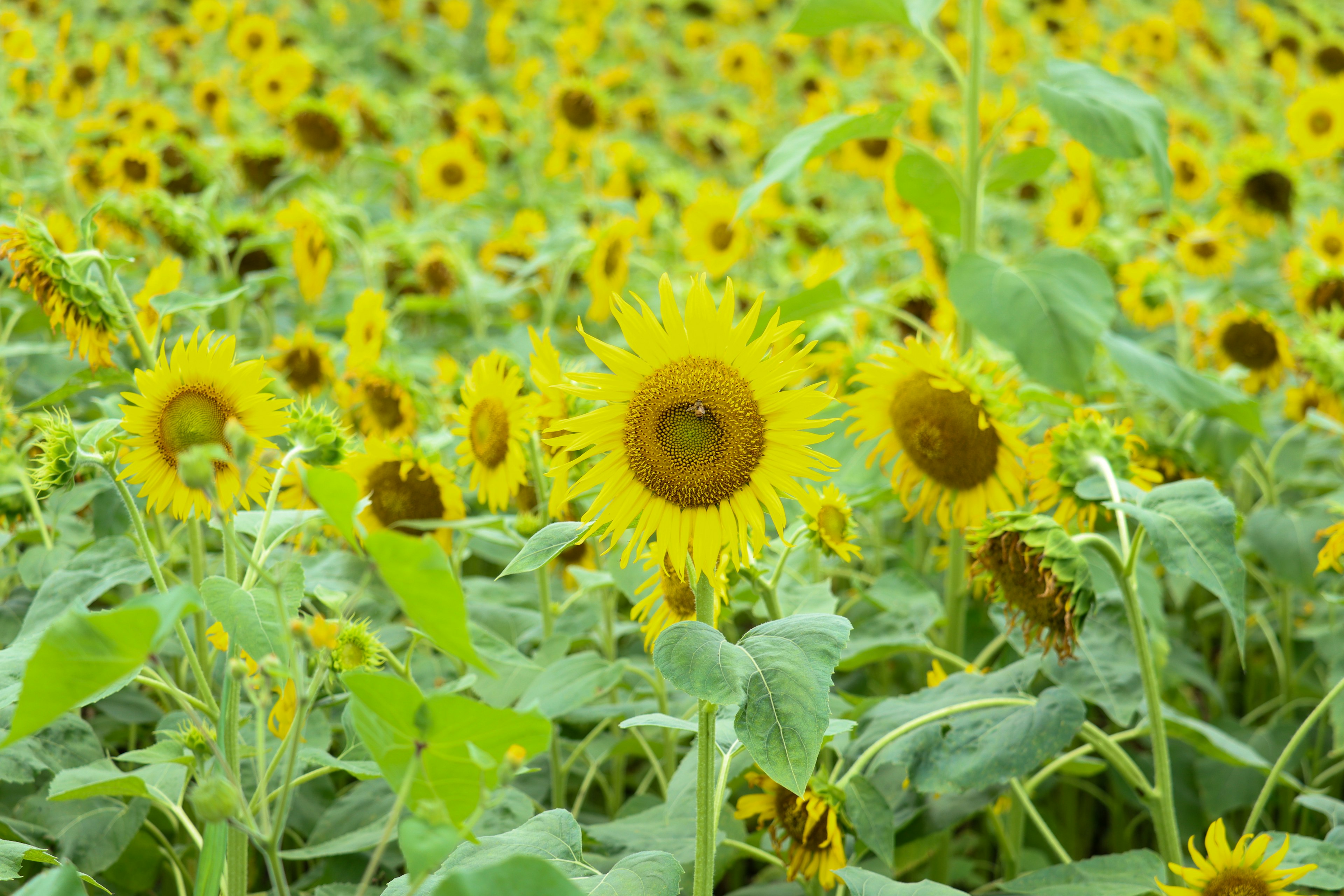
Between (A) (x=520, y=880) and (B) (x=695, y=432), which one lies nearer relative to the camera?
(A) (x=520, y=880)

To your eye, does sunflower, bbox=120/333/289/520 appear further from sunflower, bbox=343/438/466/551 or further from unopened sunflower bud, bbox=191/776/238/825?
unopened sunflower bud, bbox=191/776/238/825

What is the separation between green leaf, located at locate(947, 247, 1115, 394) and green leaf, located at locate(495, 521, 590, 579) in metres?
0.85

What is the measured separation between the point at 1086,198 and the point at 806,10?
1.58m

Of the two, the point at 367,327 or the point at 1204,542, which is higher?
the point at 367,327

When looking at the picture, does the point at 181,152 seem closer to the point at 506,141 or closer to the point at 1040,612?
the point at 506,141

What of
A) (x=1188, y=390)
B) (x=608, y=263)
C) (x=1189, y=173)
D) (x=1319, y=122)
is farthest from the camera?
(x=1189, y=173)

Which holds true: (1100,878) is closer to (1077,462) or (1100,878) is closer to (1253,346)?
(1077,462)

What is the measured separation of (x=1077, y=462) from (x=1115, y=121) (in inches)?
24.2

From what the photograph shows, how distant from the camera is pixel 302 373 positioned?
1.99m

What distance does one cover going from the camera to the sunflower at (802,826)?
3.88 ft

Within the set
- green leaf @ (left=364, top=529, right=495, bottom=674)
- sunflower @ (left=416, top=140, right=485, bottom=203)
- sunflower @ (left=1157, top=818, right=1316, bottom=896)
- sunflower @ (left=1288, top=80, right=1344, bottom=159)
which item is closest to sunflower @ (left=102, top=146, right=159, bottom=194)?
sunflower @ (left=416, top=140, right=485, bottom=203)

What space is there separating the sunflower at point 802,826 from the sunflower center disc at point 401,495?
591 millimetres

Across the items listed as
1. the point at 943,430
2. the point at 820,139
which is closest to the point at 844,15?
the point at 820,139

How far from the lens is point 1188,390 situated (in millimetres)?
1689
